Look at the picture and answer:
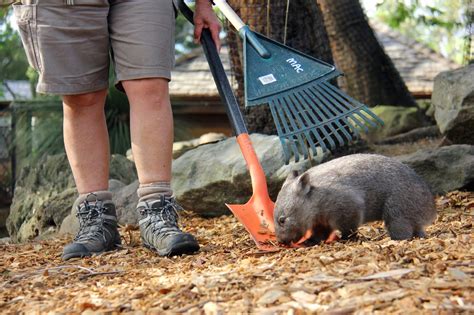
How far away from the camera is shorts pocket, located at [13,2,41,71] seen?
4.09 m

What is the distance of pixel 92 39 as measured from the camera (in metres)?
4.11

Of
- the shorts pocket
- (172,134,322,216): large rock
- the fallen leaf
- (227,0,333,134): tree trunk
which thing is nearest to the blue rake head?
the shorts pocket

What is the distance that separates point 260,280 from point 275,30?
357 centimetres

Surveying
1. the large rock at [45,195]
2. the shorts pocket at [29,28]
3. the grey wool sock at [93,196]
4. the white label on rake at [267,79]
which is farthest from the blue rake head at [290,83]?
the large rock at [45,195]

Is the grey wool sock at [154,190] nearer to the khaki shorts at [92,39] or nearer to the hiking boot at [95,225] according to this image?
the hiking boot at [95,225]

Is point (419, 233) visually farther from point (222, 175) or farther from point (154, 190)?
point (222, 175)

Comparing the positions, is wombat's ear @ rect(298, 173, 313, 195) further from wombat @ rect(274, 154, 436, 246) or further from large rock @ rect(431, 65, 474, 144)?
large rock @ rect(431, 65, 474, 144)

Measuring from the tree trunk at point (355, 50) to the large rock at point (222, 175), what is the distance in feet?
12.4

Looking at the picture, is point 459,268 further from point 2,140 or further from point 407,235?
point 2,140

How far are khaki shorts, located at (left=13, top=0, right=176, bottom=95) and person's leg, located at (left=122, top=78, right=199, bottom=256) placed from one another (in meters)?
0.08

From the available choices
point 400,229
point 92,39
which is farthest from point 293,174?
point 92,39

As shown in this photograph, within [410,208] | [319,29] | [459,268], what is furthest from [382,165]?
[319,29]

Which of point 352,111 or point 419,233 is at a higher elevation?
point 352,111

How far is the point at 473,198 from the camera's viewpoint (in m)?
5.41
